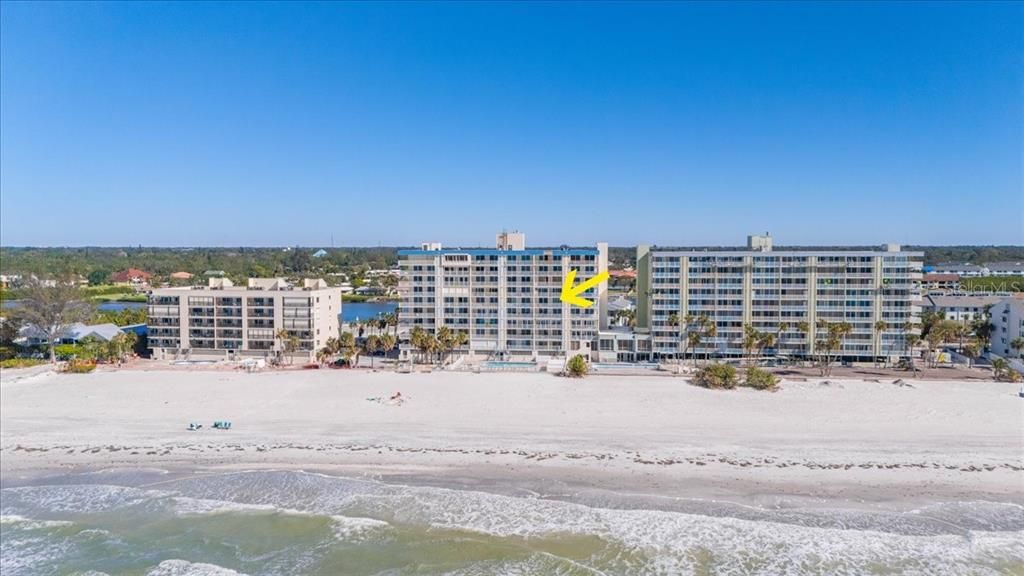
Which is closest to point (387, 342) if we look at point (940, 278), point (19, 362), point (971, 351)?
point (19, 362)

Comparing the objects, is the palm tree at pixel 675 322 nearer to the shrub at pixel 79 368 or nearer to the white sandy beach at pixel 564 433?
the white sandy beach at pixel 564 433

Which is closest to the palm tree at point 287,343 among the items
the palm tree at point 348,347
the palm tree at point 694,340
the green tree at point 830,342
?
the palm tree at point 348,347

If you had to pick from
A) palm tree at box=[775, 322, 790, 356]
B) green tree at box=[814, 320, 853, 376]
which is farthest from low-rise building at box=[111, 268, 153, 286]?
green tree at box=[814, 320, 853, 376]

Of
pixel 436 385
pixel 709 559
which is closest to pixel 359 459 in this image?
pixel 436 385

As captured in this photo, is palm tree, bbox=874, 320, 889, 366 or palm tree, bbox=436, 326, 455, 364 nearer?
palm tree, bbox=874, 320, 889, 366

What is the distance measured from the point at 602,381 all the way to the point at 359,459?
881 inches

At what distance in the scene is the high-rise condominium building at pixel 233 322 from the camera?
59.9 m

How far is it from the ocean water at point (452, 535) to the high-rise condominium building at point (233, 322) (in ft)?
97.0

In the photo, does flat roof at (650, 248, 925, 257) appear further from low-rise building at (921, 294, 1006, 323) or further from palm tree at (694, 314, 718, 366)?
low-rise building at (921, 294, 1006, 323)

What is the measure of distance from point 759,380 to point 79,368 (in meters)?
55.6

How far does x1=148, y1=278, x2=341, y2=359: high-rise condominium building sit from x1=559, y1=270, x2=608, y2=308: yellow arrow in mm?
23286

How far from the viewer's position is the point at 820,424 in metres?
38.5

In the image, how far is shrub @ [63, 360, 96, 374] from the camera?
178ft

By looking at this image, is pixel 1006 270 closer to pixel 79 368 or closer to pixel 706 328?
pixel 706 328
